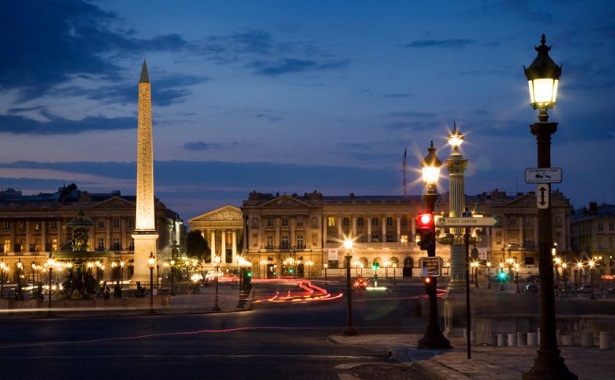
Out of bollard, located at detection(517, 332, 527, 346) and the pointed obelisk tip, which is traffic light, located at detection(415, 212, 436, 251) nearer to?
bollard, located at detection(517, 332, 527, 346)

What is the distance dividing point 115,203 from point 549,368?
163m

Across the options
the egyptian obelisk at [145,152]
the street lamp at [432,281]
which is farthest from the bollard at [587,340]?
the egyptian obelisk at [145,152]

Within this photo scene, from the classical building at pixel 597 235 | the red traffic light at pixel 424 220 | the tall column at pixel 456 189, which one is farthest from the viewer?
the classical building at pixel 597 235

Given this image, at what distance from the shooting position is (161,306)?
5797 cm

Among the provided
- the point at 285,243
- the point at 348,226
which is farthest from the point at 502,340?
the point at 348,226

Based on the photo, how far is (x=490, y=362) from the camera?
20062 millimetres

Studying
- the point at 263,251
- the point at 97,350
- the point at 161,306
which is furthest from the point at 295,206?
the point at 97,350

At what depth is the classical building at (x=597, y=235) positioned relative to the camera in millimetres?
158875

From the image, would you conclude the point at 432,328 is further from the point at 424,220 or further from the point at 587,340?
the point at 587,340

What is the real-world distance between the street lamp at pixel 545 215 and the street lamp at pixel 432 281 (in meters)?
9.18

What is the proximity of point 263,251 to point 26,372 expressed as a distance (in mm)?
154225

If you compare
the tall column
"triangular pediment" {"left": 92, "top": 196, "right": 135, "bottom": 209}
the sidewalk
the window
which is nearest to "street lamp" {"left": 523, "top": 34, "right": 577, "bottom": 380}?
the sidewalk

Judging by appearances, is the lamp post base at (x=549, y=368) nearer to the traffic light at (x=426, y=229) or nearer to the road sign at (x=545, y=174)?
the road sign at (x=545, y=174)

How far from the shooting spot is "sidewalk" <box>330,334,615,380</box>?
17.7 metres
